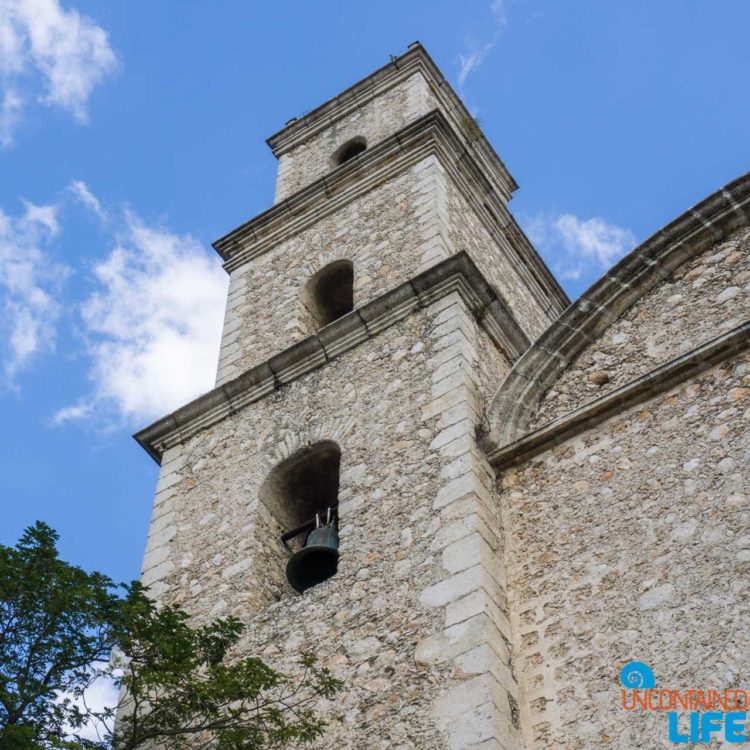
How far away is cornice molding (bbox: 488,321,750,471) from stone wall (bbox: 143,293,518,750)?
10.5 inches

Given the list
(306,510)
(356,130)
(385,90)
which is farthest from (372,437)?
(385,90)

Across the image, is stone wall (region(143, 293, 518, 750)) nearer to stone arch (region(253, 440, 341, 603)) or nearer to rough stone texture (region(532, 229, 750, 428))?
stone arch (region(253, 440, 341, 603))

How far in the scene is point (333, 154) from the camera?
13547 mm

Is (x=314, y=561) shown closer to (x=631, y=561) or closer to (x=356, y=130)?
(x=631, y=561)

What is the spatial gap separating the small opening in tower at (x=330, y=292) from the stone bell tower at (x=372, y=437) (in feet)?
0.08

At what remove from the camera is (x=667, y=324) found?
8.02 m

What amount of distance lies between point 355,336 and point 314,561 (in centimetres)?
196

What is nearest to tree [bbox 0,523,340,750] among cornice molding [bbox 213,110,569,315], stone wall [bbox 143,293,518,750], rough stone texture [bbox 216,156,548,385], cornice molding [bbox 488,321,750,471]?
stone wall [bbox 143,293,518,750]

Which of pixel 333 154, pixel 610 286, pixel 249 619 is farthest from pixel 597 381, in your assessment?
Result: pixel 333 154

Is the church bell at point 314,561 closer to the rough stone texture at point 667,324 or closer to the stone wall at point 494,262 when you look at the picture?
the rough stone texture at point 667,324

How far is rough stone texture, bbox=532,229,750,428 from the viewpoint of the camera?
779 centimetres

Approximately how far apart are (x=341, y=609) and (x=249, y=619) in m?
0.81

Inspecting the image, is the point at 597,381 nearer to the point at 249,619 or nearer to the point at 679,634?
the point at 679,634

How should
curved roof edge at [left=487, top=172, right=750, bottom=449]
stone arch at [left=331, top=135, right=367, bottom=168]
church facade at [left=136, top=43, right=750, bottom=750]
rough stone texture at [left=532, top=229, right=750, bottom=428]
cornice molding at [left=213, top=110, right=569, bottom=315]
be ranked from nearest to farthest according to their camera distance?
1. church facade at [left=136, top=43, right=750, bottom=750]
2. rough stone texture at [left=532, top=229, right=750, bottom=428]
3. curved roof edge at [left=487, top=172, right=750, bottom=449]
4. cornice molding at [left=213, top=110, right=569, bottom=315]
5. stone arch at [left=331, top=135, right=367, bottom=168]
